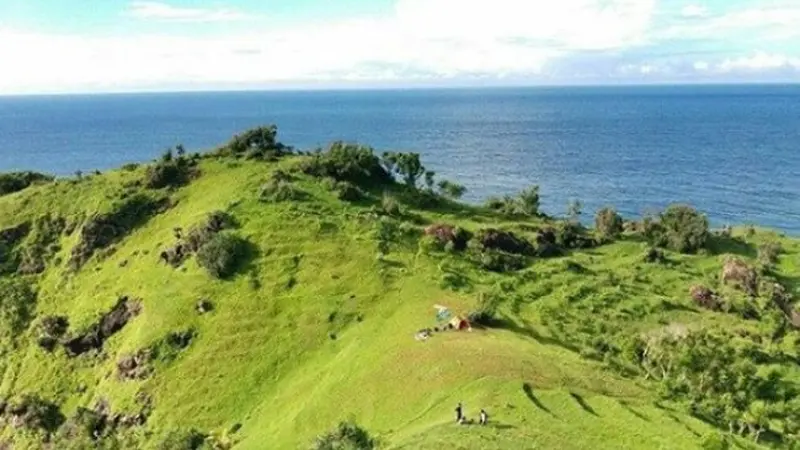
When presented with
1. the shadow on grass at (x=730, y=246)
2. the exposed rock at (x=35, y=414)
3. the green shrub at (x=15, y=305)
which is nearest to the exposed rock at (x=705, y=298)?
the shadow on grass at (x=730, y=246)

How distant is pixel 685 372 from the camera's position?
6275 cm

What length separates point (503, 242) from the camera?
93.1m

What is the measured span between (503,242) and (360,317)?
24142 mm

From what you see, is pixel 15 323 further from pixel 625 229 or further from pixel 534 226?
pixel 625 229

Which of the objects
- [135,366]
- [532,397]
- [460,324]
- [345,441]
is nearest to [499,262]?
[460,324]

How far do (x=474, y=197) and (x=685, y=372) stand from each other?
12149 cm

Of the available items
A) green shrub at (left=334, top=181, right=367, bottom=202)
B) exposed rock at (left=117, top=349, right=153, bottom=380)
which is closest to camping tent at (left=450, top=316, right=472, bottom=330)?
exposed rock at (left=117, top=349, right=153, bottom=380)

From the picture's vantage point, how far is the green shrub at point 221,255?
8500 centimetres

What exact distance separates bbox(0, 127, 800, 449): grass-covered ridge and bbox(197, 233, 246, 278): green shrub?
0.26 metres

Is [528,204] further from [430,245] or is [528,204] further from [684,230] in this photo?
[430,245]

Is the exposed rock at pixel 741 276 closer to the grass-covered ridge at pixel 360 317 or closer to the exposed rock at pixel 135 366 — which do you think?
the grass-covered ridge at pixel 360 317

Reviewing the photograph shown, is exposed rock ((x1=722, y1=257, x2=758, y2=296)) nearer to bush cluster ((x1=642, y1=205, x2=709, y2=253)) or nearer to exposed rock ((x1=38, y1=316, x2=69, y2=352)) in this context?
bush cluster ((x1=642, y1=205, x2=709, y2=253))

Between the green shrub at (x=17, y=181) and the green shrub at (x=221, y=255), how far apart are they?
1812 inches

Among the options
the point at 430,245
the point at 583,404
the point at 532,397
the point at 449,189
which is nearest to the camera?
the point at 583,404
